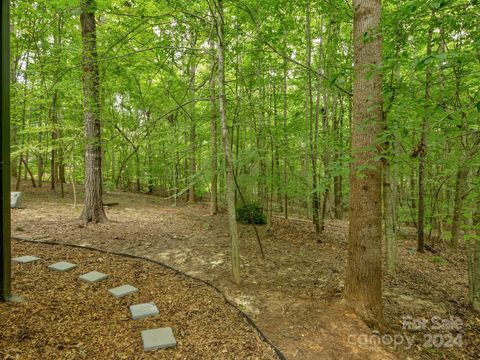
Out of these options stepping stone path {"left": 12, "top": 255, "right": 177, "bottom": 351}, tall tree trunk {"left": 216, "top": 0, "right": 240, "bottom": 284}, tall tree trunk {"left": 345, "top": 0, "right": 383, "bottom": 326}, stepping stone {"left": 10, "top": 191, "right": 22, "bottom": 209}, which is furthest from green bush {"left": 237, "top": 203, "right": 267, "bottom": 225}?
stepping stone {"left": 10, "top": 191, "right": 22, "bottom": 209}

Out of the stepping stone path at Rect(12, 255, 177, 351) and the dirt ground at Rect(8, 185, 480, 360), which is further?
the dirt ground at Rect(8, 185, 480, 360)

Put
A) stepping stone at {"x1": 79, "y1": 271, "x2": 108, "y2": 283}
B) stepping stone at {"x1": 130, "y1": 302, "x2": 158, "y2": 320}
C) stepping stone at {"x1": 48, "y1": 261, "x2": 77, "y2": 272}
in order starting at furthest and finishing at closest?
stepping stone at {"x1": 48, "y1": 261, "x2": 77, "y2": 272}
stepping stone at {"x1": 79, "y1": 271, "x2": 108, "y2": 283}
stepping stone at {"x1": 130, "y1": 302, "x2": 158, "y2": 320}

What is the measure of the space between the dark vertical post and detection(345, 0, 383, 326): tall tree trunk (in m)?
3.41

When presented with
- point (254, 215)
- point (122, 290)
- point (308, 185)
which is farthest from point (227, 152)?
point (254, 215)

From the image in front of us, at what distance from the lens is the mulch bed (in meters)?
1.98

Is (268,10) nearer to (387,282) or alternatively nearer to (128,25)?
(128,25)

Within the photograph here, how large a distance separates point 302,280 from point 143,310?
7.87 feet

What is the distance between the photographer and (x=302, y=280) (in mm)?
3980

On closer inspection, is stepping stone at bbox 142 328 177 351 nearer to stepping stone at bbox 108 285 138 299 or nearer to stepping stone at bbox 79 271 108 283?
stepping stone at bbox 108 285 138 299

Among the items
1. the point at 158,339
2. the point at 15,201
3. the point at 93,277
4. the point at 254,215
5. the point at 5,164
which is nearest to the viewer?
the point at 158,339

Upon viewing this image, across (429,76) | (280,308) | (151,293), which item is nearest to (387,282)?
(280,308)

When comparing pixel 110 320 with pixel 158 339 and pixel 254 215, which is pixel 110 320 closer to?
pixel 158 339

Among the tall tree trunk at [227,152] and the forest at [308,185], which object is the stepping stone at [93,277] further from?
the tall tree trunk at [227,152]

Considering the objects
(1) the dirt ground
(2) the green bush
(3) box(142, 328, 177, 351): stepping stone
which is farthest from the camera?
(2) the green bush
